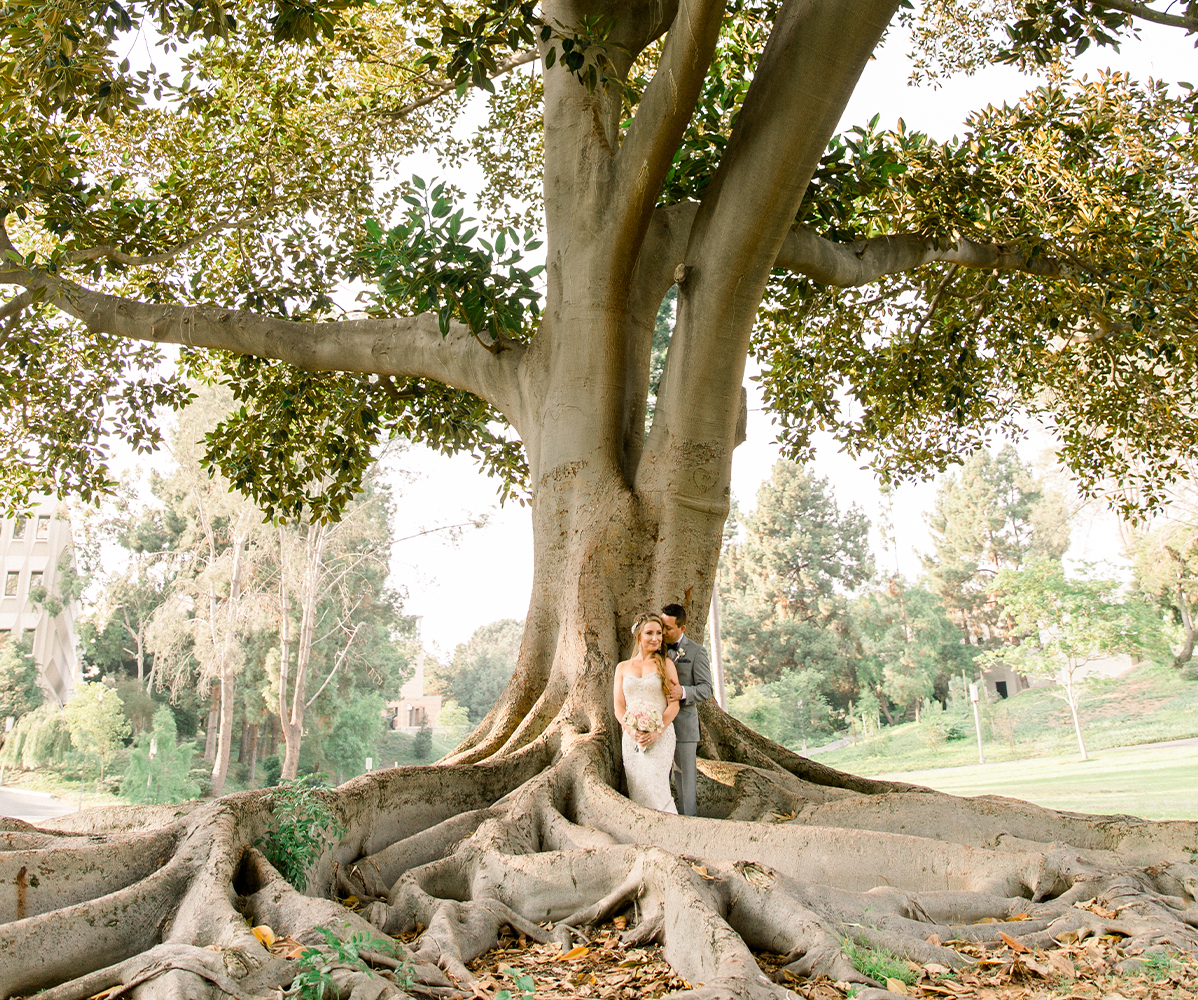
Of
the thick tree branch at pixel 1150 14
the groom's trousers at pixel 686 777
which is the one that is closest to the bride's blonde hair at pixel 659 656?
the groom's trousers at pixel 686 777

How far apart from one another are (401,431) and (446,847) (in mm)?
5021

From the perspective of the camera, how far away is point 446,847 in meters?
3.98

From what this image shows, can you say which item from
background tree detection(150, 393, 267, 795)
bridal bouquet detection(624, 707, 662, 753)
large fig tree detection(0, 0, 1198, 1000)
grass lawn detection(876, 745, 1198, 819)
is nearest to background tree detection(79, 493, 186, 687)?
background tree detection(150, 393, 267, 795)

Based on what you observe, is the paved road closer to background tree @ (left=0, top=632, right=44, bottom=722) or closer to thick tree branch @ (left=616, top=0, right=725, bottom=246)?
background tree @ (left=0, top=632, right=44, bottom=722)

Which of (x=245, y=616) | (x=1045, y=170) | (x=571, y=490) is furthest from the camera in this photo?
(x=245, y=616)

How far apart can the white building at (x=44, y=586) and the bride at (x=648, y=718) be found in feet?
85.6

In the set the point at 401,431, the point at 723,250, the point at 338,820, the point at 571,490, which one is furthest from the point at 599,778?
the point at 401,431

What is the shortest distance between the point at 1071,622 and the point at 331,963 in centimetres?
1947

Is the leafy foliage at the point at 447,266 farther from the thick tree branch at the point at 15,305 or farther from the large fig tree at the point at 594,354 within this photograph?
the thick tree branch at the point at 15,305

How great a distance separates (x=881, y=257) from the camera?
629 cm

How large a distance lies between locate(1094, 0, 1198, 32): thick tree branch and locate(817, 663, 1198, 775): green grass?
1754 centimetres

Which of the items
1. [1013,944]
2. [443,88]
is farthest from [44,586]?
[1013,944]

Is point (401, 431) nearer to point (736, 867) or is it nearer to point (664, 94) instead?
point (664, 94)

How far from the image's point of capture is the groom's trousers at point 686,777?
4.77 meters
